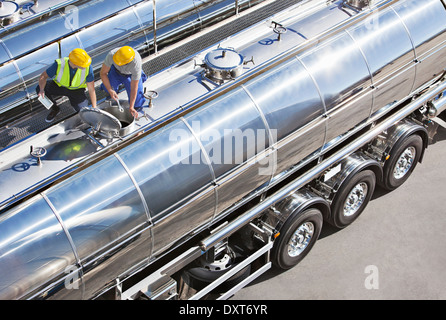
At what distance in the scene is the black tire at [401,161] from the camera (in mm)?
9235

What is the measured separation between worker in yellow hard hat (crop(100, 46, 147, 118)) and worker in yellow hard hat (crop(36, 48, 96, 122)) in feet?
0.77

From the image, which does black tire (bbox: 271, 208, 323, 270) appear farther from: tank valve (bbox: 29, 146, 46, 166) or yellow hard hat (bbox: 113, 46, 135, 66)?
tank valve (bbox: 29, 146, 46, 166)

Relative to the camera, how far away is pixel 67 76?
739cm

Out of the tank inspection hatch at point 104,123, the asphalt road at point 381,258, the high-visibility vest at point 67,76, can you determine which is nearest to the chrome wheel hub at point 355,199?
the asphalt road at point 381,258

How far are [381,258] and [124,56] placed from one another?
4.28 meters

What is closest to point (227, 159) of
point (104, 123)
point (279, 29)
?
point (104, 123)

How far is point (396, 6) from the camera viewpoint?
8.66m

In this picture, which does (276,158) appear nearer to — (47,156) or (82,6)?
(47,156)

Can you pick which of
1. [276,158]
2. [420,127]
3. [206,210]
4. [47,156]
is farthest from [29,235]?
[420,127]

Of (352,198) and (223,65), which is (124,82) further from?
(352,198)

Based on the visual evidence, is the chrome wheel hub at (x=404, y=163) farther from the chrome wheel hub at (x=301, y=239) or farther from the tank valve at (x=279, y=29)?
the tank valve at (x=279, y=29)

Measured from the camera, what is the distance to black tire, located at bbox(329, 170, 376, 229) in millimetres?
8570

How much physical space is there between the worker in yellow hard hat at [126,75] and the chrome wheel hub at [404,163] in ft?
14.1
